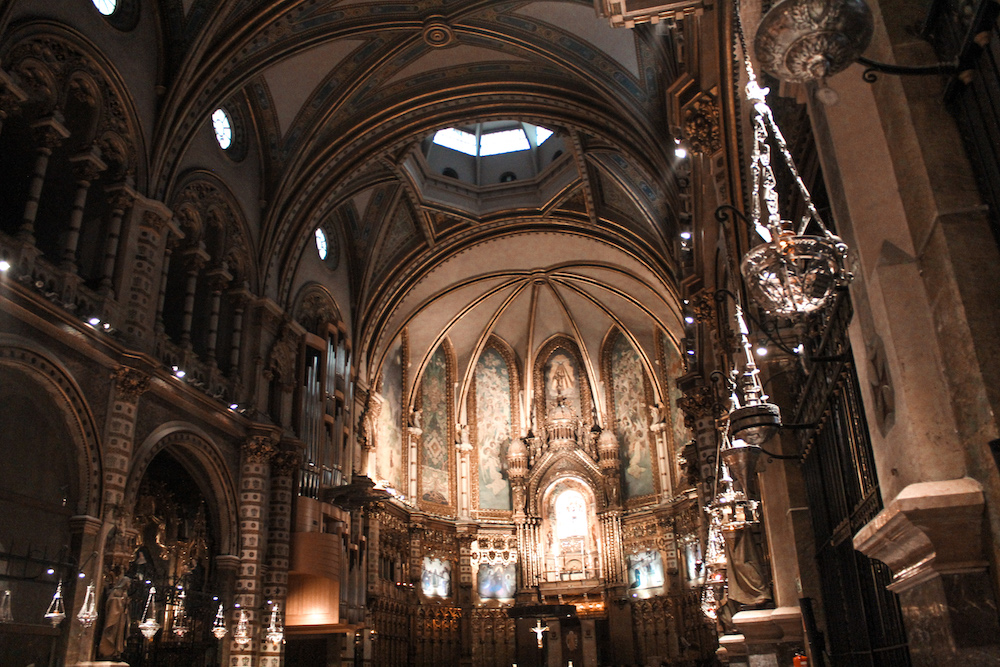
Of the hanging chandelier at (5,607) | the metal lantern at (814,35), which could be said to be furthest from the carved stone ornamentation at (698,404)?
the metal lantern at (814,35)

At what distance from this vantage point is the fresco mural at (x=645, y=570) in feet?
85.9

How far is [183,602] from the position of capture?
14.9m

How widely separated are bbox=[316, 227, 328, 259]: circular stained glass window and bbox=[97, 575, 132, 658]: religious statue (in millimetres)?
11576

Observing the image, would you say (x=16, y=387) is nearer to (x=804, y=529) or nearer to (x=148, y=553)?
(x=148, y=553)

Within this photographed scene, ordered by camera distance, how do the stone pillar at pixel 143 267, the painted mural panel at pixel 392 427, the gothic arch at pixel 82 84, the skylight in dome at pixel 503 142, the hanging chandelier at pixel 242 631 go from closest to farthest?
the gothic arch at pixel 82 84 → the stone pillar at pixel 143 267 → the hanging chandelier at pixel 242 631 → the painted mural panel at pixel 392 427 → the skylight in dome at pixel 503 142

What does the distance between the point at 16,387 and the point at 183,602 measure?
5.46m

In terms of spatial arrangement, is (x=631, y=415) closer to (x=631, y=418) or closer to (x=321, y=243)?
(x=631, y=418)

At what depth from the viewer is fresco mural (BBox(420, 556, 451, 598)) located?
26469 millimetres

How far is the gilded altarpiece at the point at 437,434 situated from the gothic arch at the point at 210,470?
11.9m

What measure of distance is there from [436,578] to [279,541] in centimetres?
1089

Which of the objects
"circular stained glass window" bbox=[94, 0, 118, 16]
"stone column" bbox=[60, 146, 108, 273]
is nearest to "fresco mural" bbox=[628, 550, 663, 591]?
"stone column" bbox=[60, 146, 108, 273]

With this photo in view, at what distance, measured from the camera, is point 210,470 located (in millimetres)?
15594

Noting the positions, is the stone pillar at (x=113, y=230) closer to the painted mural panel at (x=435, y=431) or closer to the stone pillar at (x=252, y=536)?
the stone pillar at (x=252, y=536)

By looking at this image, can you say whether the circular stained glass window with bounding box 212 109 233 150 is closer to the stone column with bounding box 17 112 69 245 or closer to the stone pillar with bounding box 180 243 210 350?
the stone pillar with bounding box 180 243 210 350
